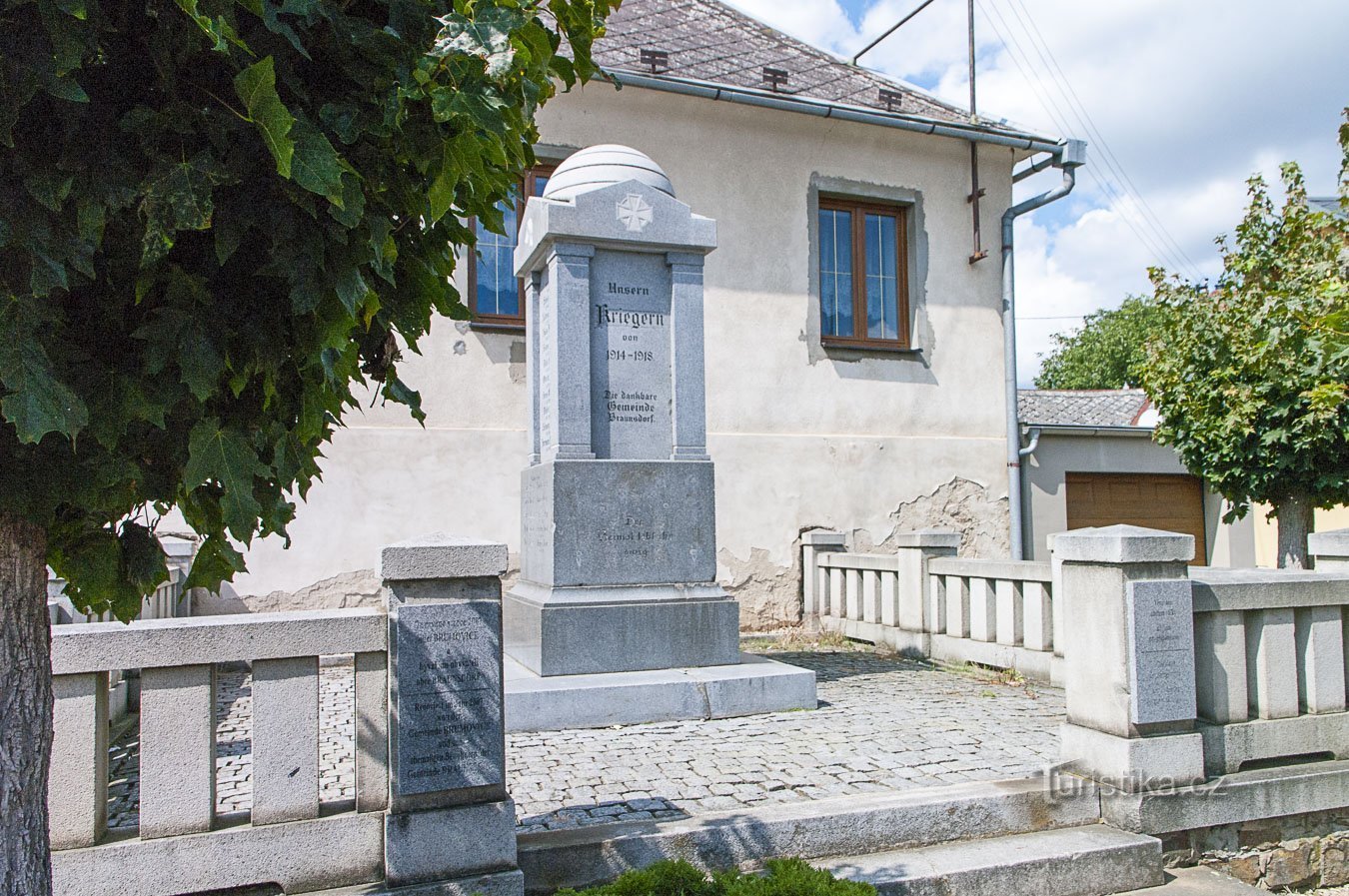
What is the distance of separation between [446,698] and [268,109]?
240 cm

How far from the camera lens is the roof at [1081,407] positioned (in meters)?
16.0

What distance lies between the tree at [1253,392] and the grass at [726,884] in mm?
8169

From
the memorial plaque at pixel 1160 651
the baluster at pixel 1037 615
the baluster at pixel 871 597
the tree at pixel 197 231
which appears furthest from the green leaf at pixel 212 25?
the baluster at pixel 871 597

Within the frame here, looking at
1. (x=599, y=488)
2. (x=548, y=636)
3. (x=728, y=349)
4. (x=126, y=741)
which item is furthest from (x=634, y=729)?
(x=728, y=349)

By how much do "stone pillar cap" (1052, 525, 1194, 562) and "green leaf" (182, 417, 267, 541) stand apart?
363cm

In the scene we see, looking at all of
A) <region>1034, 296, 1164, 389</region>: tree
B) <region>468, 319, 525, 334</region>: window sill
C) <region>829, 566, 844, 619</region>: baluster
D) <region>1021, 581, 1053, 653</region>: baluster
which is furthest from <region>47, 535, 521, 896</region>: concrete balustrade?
<region>1034, 296, 1164, 389</region>: tree

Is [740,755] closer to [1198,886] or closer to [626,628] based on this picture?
[626,628]

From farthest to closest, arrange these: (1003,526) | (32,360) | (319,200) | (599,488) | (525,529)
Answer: (1003,526)
(525,529)
(599,488)
(319,200)
(32,360)

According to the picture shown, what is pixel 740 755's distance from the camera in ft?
16.3

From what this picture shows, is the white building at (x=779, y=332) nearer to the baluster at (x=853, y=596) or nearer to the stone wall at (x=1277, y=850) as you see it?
the baluster at (x=853, y=596)

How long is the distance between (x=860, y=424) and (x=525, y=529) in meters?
5.32

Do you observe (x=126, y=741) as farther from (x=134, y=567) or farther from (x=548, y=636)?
(x=134, y=567)

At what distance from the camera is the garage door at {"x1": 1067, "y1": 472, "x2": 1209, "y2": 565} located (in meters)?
12.5

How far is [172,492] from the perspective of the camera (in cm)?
197
